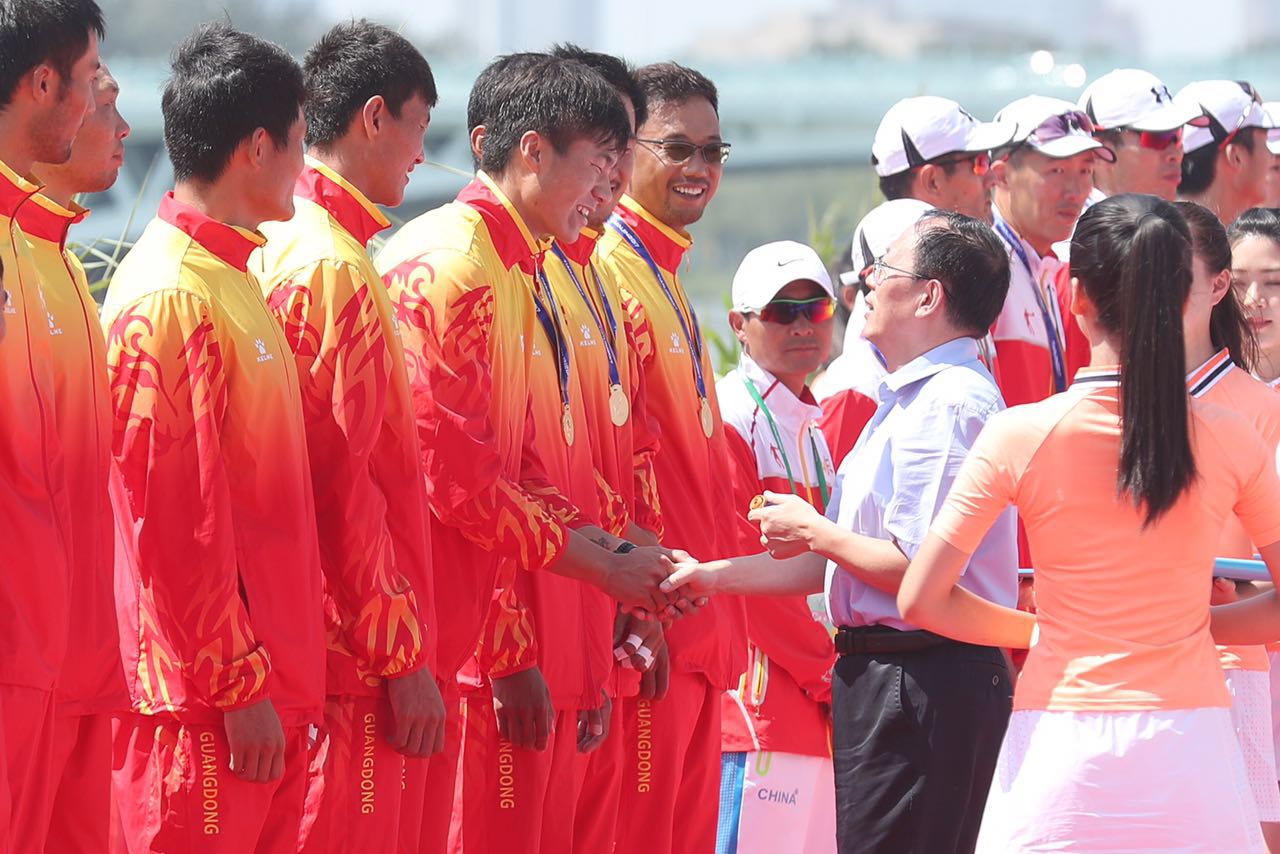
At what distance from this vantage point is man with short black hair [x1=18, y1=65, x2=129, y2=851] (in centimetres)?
371

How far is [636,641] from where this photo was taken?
205 inches

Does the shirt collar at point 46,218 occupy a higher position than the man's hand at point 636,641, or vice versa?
the shirt collar at point 46,218

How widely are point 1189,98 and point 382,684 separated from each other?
5052 millimetres

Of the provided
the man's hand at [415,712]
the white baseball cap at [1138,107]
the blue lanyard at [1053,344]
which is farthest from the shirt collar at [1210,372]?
the white baseball cap at [1138,107]

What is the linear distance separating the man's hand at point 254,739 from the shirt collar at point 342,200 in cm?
119

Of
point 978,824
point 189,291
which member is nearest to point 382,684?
point 189,291

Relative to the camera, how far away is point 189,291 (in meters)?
3.97

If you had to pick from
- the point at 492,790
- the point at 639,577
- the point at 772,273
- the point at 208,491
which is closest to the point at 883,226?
the point at 772,273

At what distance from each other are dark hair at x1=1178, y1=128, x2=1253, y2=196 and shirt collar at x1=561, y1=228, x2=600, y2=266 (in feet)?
12.1

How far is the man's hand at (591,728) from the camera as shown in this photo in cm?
504

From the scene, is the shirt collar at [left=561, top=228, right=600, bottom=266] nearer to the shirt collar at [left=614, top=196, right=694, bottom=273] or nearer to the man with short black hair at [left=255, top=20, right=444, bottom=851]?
the shirt collar at [left=614, top=196, right=694, bottom=273]

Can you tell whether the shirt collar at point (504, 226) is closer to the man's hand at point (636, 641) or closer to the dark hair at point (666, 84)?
the man's hand at point (636, 641)

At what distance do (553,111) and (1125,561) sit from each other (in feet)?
6.58

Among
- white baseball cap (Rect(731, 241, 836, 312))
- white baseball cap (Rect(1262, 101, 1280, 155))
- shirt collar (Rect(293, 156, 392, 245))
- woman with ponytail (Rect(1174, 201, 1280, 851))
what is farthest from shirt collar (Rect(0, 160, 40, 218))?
white baseball cap (Rect(1262, 101, 1280, 155))
